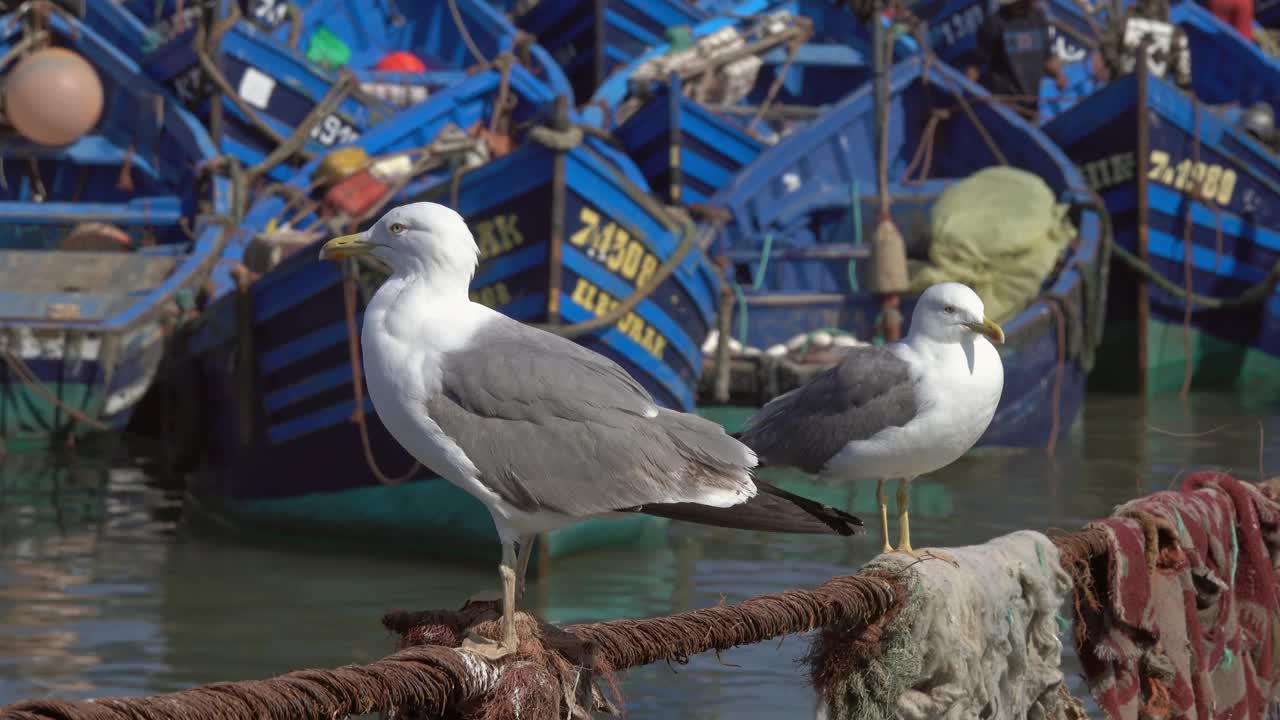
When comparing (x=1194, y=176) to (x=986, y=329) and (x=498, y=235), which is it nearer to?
(x=498, y=235)

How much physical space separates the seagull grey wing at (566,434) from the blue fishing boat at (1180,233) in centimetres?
1124

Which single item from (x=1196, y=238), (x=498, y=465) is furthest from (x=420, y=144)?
(x=498, y=465)

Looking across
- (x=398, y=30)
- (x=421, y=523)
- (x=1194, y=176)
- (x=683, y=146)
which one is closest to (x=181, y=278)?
(x=421, y=523)

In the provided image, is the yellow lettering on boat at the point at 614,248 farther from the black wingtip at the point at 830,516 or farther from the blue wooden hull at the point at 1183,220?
the blue wooden hull at the point at 1183,220

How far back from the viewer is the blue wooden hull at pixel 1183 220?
13.7 m

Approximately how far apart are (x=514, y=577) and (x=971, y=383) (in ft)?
5.68

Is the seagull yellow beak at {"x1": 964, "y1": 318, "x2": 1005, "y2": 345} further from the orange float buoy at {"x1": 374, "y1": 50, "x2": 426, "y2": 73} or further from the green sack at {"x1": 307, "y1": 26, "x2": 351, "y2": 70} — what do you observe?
the green sack at {"x1": 307, "y1": 26, "x2": 351, "y2": 70}

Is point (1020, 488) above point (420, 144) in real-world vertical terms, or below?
below

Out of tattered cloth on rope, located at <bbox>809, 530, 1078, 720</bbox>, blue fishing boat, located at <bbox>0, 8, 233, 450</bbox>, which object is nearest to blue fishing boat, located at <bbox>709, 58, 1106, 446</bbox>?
blue fishing boat, located at <bbox>0, 8, 233, 450</bbox>

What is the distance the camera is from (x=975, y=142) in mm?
13641

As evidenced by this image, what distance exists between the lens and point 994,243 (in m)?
11.3

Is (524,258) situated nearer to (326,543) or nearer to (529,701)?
(326,543)

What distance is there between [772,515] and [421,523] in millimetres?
6058

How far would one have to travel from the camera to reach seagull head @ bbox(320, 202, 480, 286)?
2.74 metres
